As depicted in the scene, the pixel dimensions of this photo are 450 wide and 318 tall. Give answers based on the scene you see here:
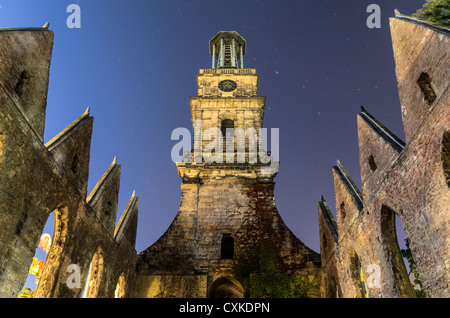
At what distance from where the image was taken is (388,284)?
1016 centimetres

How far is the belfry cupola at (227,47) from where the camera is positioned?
32.7 metres

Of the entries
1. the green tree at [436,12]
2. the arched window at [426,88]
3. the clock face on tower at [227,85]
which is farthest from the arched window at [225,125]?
the arched window at [426,88]

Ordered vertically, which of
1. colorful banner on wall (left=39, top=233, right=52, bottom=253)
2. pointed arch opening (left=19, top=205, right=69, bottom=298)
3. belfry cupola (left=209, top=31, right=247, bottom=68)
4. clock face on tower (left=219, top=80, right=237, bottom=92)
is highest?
belfry cupola (left=209, top=31, right=247, bottom=68)

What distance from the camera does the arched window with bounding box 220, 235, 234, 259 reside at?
20.1 meters

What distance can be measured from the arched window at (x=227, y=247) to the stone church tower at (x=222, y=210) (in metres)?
0.02

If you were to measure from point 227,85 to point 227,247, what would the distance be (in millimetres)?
12204

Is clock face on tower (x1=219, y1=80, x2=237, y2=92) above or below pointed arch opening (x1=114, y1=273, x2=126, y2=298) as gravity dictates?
above

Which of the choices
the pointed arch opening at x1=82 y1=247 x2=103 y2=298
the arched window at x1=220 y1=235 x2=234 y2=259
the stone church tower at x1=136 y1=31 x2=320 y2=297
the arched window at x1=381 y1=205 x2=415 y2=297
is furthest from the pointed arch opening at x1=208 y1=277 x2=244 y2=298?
the arched window at x1=381 y1=205 x2=415 y2=297

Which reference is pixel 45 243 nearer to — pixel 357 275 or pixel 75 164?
pixel 75 164

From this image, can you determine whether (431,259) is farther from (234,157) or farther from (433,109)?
(234,157)

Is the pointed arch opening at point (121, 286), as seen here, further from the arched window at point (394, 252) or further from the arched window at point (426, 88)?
the arched window at point (426, 88)

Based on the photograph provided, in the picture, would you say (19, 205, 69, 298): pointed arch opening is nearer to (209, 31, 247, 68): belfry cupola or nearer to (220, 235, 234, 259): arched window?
(220, 235, 234, 259): arched window

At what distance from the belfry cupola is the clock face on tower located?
5613mm

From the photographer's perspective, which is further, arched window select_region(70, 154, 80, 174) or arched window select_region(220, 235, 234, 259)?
arched window select_region(220, 235, 234, 259)
